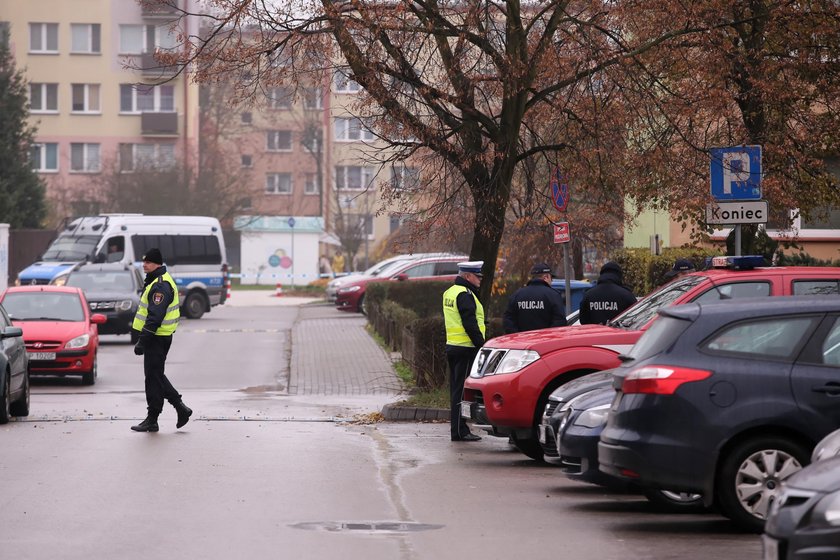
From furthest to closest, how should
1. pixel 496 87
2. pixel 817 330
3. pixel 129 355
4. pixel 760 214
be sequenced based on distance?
pixel 129 355 → pixel 496 87 → pixel 760 214 → pixel 817 330

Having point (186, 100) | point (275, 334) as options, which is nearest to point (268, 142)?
point (186, 100)

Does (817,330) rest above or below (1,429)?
above

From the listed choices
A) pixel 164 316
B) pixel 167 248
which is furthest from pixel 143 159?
pixel 164 316

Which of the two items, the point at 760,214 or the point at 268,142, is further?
the point at 268,142

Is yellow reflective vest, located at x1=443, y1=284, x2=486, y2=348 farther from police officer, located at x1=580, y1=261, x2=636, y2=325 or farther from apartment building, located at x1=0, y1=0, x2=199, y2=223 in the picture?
apartment building, located at x1=0, y1=0, x2=199, y2=223

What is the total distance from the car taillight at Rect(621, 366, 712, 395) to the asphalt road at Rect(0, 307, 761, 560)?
37.0 inches

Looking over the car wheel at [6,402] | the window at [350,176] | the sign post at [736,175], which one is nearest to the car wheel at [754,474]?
the sign post at [736,175]

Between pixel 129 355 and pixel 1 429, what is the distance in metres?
13.2

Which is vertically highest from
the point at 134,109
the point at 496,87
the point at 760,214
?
the point at 134,109

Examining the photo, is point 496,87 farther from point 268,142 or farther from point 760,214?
point 268,142

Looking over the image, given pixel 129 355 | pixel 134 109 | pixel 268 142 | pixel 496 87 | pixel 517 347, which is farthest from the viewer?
pixel 268 142

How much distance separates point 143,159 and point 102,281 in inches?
1405

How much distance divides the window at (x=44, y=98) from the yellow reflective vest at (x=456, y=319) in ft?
214

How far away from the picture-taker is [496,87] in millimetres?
18531
